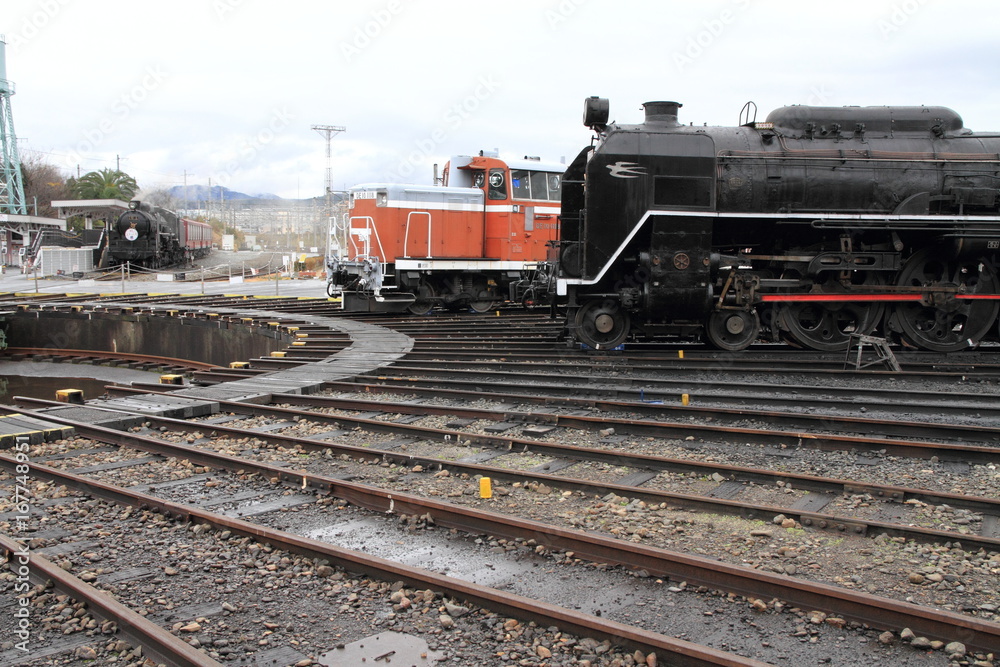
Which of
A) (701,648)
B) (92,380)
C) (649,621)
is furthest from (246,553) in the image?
(92,380)

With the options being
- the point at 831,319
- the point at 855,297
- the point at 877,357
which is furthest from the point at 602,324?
the point at 877,357

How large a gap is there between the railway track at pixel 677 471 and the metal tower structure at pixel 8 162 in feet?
176

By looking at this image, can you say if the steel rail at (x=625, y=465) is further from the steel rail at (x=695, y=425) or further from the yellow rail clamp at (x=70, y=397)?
the yellow rail clamp at (x=70, y=397)

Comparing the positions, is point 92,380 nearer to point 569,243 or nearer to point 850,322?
point 569,243

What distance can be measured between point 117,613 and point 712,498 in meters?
3.56

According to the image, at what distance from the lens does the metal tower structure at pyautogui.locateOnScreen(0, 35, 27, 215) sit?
53.1 m

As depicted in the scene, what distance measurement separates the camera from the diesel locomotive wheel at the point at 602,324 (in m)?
12.1

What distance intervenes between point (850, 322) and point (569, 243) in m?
4.37

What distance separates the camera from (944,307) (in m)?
11.2

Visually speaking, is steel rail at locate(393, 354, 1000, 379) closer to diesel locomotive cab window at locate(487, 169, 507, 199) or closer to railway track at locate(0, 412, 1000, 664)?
railway track at locate(0, 412, 1000, 664)

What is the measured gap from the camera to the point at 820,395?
29.3ft

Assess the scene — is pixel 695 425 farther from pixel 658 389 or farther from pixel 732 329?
pixel 732 329

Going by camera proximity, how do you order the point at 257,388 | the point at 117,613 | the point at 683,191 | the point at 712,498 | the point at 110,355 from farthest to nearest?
the point at 110,355 → the point at 683,191 → the point at 257,388 → the point at 712,498 → the point at 117,613

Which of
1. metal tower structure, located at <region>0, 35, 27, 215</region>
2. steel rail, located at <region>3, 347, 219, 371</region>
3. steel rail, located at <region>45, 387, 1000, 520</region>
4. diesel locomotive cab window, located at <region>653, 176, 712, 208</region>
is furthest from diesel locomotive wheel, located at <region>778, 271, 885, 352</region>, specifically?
metal tower structure, located at <region>0, 35, 27, 215</region>
